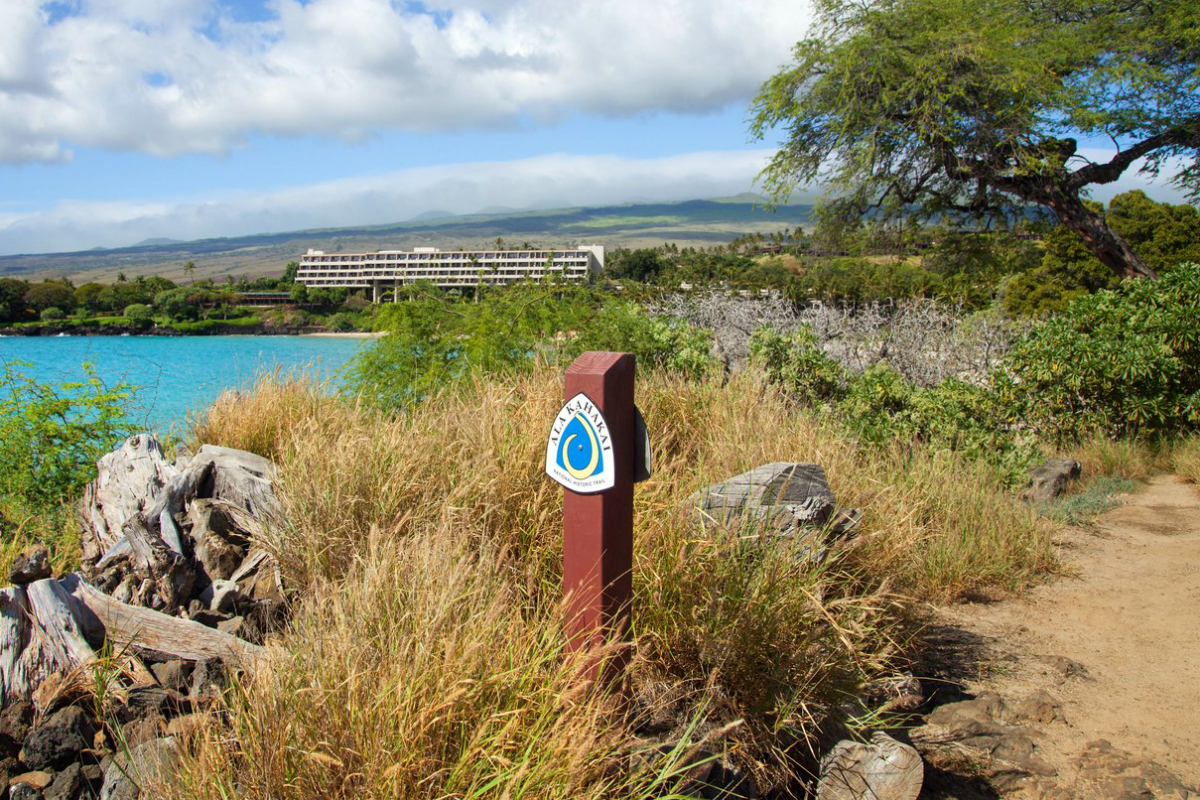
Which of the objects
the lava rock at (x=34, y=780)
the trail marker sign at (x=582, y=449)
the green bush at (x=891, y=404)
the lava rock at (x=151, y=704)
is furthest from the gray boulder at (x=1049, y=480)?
the lava rock at (x=34, y=780)

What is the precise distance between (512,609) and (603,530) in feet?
1.73

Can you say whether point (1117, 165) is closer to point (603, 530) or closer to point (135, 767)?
point (603, 530)

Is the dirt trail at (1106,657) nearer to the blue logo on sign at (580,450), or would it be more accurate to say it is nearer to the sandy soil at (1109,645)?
the sandy soil at (1109,645)

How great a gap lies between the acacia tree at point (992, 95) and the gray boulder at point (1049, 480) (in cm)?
839

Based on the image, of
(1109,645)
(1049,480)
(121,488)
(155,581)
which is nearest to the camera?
(155,581)

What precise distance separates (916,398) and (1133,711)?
491cm

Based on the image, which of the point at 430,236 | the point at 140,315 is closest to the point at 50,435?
the point at 140,315

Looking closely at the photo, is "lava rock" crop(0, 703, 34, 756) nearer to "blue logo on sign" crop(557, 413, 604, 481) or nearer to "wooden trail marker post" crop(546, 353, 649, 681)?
"wooden trail marker post" crop(546, 353, 649, 681)

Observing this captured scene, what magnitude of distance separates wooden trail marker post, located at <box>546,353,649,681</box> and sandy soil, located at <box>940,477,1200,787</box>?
7.72ft

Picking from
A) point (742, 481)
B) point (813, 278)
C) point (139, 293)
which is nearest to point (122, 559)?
point (742, 481)

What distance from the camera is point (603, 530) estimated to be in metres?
3.00

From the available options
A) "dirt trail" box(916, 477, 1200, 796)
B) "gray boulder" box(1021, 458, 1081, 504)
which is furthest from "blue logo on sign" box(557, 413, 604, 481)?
"gray boulder" box(1021, 458, 1081, 504)

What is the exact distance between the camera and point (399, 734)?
7.72ft

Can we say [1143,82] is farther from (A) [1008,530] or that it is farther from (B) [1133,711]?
(B) [1133,711]
